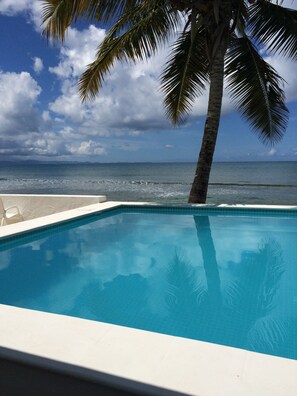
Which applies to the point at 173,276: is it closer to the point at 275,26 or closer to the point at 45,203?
the point at 45,203

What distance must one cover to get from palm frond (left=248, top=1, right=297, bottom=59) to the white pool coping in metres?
7.07

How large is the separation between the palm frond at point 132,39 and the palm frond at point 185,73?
670 millimetres

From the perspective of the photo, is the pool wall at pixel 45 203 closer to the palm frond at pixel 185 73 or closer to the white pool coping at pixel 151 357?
the palm frond at pixel 185 73

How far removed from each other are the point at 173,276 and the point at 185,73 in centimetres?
597

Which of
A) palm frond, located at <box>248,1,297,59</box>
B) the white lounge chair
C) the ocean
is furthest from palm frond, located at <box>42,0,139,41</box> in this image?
the ocean

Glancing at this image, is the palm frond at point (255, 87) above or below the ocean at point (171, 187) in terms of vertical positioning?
above

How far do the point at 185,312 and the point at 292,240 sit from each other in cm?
277

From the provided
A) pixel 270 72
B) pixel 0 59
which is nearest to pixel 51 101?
pixel 0 59

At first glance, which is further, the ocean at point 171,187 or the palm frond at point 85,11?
the ocean at point 171,187

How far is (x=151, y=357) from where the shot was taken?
155 cm

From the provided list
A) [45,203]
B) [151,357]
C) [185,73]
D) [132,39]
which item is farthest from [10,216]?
[151,357]

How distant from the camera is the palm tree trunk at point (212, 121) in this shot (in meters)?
7.20

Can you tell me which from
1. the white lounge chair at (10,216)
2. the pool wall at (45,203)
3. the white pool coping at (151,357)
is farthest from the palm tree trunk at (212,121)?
the white pool coping at (151,357)

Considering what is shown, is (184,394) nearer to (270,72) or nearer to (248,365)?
(248,365)
